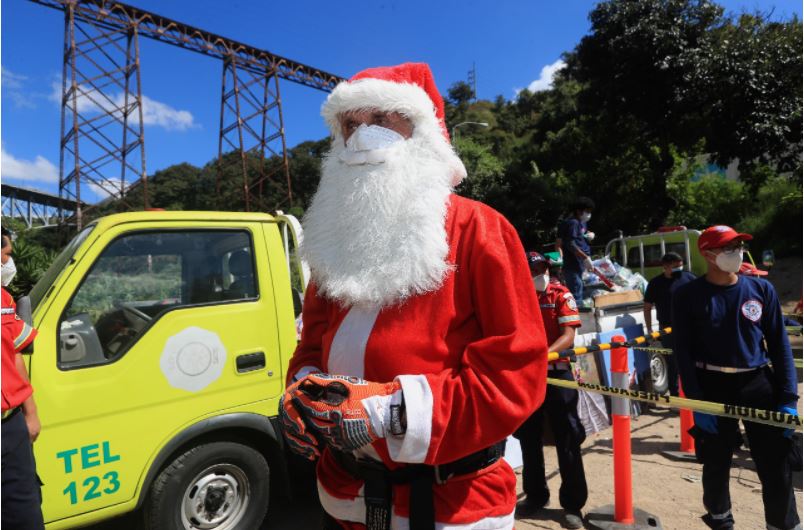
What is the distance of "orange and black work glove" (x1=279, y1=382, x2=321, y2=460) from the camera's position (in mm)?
1122

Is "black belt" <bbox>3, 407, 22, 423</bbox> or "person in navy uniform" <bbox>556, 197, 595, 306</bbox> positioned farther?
"person in navy uniform" <bbox>556, 197, 595, 306</bbox>

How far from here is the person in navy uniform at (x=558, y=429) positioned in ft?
10.9

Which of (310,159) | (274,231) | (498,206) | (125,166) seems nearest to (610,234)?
(498,206)

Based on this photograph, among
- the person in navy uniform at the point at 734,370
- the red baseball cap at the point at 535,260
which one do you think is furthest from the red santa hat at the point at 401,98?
the red baseball cap at the point at 535,260

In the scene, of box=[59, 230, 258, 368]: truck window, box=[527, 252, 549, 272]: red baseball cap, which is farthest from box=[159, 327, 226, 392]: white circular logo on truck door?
box=[527, 252, 549, 272]: red baseball cap

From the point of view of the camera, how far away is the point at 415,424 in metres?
1.00

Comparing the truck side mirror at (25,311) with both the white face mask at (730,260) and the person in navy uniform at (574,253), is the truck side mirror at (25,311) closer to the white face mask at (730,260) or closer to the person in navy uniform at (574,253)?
the white face mask at (730,260)

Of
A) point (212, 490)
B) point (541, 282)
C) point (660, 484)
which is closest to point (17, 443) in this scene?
point (212, 490)

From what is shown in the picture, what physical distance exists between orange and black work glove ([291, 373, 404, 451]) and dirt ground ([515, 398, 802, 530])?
9.12ft

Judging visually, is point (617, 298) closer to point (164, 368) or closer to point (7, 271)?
point (164, 368)

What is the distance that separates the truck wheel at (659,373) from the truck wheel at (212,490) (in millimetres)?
4867

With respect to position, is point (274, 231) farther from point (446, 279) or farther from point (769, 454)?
point (769, 454)

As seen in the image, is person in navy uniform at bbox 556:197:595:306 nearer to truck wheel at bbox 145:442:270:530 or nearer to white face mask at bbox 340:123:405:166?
truck wheel at bbox 145:442:270:530

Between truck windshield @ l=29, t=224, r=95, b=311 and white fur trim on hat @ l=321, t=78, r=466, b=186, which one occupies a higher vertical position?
white fur trim on hat @ l=321, t=78, r=466, b=186
